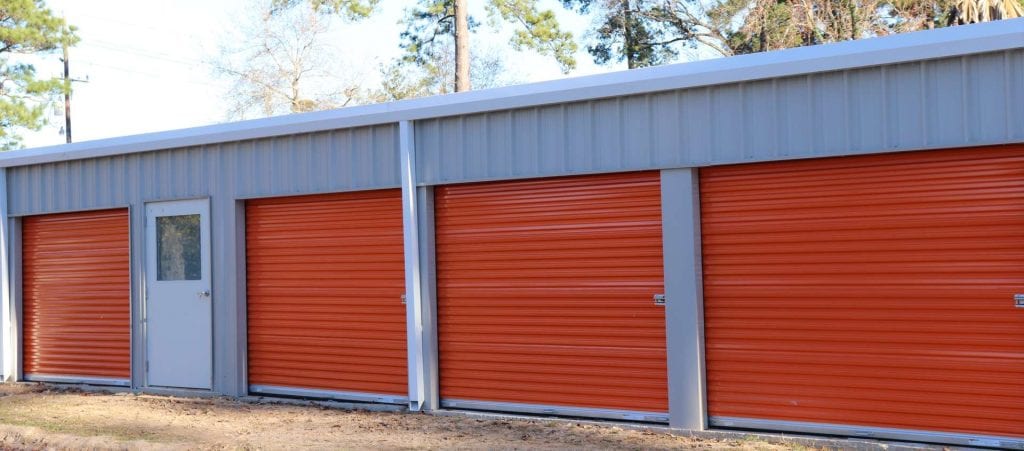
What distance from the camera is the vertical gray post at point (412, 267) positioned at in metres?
10.8

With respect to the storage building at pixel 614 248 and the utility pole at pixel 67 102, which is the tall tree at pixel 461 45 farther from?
the utility pole at pixel 67 102

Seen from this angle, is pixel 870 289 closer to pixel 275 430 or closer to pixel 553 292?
pixel 553 292

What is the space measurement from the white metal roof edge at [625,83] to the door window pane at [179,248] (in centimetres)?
88

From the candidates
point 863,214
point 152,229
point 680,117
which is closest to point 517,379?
point 680,117

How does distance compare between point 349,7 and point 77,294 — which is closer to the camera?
point 77,294

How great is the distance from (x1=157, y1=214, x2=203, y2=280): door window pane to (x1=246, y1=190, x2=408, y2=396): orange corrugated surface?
0.73 m

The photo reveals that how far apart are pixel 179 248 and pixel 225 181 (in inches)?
44.7

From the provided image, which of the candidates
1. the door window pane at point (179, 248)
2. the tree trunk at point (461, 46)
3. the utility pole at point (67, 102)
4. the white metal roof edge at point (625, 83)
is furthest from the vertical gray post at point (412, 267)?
the utility pole at point (67, 102)

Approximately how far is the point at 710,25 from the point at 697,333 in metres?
20.1

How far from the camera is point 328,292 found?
1182 centimetres

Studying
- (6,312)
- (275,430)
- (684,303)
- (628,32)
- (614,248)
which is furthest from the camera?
(628,32)

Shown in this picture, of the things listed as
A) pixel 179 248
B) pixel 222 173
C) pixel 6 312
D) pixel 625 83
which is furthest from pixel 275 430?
pixel 6 312

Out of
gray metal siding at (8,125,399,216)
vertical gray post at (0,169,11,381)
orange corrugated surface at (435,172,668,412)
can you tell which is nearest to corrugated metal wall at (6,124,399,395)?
gray metal siding at (8,125,399,216)

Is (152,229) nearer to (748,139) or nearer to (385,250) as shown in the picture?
(385,250)
